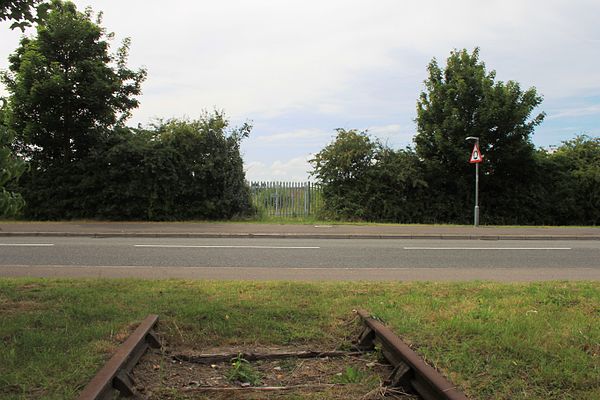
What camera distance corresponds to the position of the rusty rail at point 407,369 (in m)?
3.38

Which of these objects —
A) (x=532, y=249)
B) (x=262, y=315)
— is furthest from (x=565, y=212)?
(x=262, y=315)

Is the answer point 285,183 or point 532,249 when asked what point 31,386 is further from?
point 285,183

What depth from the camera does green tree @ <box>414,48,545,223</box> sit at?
21.5 meters

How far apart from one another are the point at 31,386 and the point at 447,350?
10.3 feet

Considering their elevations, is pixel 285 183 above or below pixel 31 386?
above

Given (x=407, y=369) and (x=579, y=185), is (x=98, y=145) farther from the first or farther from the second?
(x=579, y=185)

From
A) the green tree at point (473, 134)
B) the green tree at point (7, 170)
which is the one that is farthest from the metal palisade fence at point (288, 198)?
the green tree at point (7, 170)

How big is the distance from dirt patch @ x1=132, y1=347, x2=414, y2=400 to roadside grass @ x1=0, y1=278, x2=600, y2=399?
1.10ft

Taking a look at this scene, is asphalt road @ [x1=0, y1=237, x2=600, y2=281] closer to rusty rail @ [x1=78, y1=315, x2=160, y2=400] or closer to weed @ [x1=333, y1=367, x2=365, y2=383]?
rusty rail @ [x1=78, y1=315, x2=160, y2=400]

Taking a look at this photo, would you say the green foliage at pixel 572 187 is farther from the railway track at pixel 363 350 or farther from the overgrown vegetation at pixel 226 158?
the railway track at pixel 363 350

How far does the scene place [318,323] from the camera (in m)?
5.14

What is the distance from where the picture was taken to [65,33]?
18078mm

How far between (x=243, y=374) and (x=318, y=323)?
1.35m

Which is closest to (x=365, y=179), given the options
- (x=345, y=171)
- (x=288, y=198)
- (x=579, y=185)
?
(x=345, y=171)
